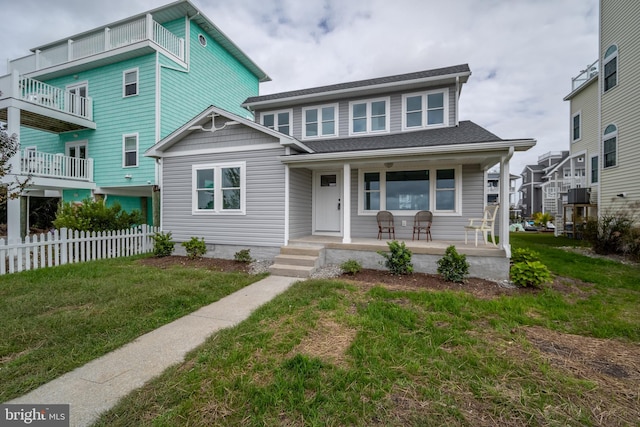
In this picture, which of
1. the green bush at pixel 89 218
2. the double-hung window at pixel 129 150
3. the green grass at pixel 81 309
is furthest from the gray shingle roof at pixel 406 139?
the double-hung window at pixel 129 150

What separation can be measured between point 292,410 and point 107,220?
9.63 meters

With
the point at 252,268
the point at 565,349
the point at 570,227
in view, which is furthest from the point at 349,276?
the point at 570,227

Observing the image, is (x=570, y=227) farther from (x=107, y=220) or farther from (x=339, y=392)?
(x=107, y=220)

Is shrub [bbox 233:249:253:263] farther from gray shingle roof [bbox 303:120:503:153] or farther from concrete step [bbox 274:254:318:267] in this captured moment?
gray shingle roof [bbox 303:120:503:153]

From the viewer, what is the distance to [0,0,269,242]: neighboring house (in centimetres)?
1105

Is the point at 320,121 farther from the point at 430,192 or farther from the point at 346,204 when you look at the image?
the point at 430,192

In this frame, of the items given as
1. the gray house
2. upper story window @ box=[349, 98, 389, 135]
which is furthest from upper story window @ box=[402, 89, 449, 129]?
upper story window @ box=[349, 98, 389, 135]

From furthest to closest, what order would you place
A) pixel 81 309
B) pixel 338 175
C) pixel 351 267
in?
pixel 338 175
pixel 351 267
pixel 81 309

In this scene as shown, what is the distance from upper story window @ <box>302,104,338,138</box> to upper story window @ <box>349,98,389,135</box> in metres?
0.64

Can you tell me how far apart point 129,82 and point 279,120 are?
7.15 m

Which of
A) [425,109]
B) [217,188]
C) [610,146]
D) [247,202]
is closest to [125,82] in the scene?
[217,188]

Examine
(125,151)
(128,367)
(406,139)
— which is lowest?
(128,367)

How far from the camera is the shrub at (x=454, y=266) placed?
572 centimetres

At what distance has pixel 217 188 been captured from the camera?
8.43m
